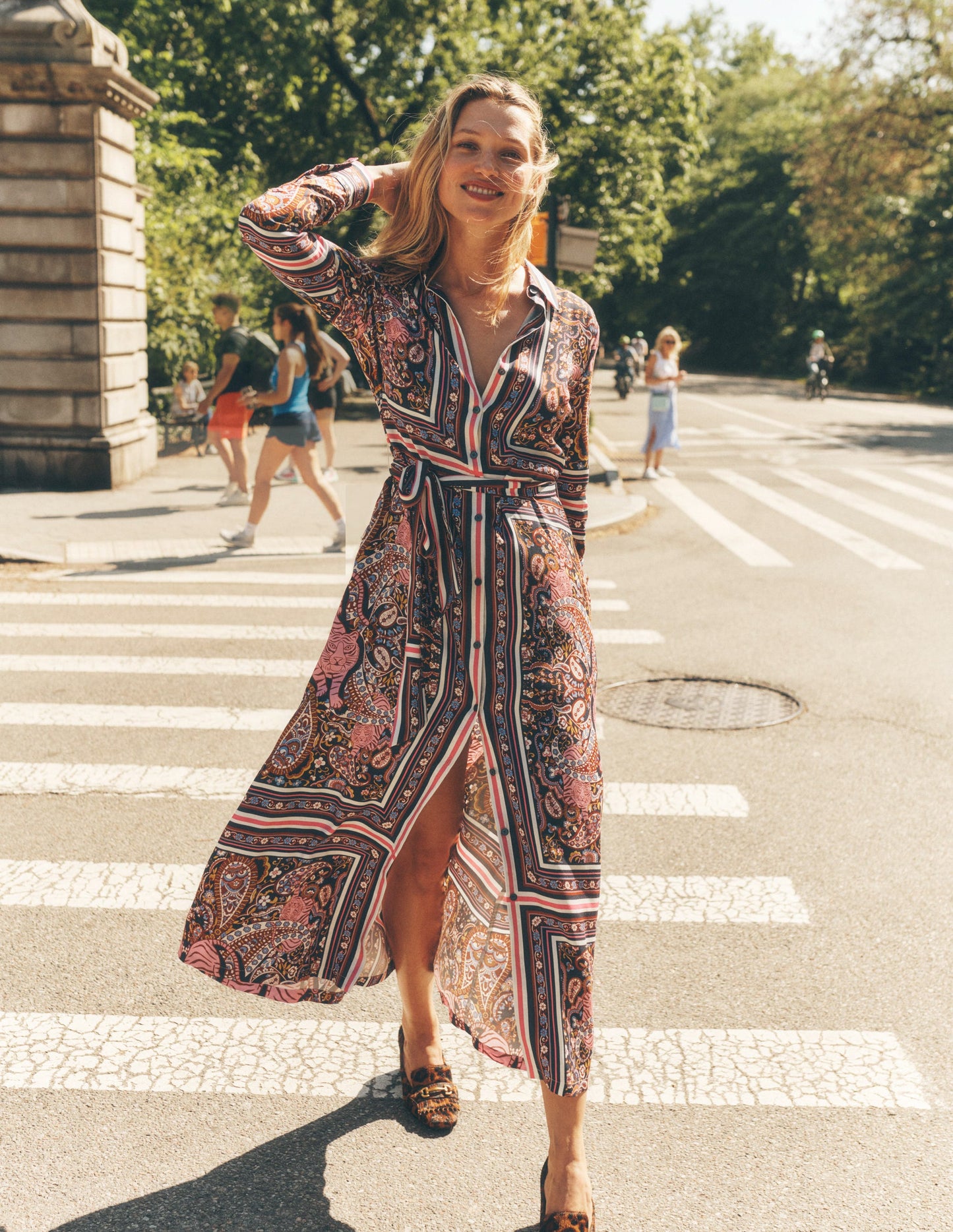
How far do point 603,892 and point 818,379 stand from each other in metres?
33.0

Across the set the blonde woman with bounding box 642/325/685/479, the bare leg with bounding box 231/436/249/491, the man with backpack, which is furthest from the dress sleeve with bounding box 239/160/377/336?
the blonde woman with bounding box 642/325/685/479

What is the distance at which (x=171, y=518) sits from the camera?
468 inches

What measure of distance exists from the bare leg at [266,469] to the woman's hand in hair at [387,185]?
7.31 metres

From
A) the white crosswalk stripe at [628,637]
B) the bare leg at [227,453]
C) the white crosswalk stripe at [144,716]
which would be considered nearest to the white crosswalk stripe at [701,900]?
the white crosswalk stripe at [144,716]

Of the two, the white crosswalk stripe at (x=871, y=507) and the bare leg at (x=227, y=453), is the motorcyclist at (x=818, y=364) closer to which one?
the white crosswalk stripe at (x=871, y=507)

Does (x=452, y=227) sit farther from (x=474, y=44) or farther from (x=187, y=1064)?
(x=474, y=44)

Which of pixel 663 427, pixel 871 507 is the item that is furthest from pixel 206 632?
pixel 663 427

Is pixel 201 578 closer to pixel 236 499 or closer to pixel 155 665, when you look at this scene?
pixel 155 665

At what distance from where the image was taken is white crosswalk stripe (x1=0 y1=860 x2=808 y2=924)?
13.4ft

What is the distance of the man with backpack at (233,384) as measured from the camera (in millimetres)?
11953

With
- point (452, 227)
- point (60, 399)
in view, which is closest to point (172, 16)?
point (60, 399)

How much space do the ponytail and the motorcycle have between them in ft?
85.4

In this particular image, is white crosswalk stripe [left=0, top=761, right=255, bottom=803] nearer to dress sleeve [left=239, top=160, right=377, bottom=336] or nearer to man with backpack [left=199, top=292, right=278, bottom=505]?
dress sleeve [left=239, top=160, right=377, bottom=336]

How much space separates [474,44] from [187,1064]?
87.8ft
